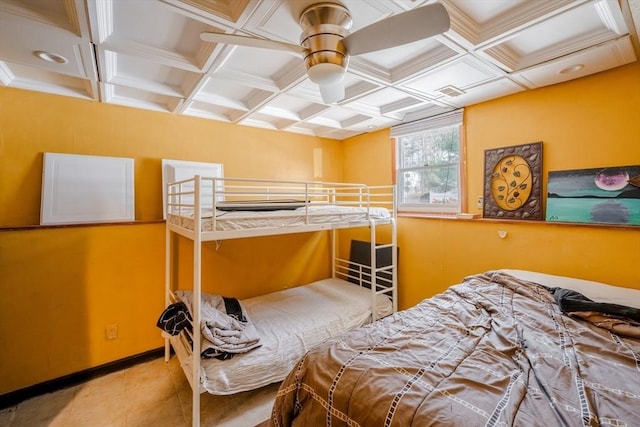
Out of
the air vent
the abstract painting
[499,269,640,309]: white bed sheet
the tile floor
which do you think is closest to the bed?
[499,269,640,309]: white bed sheet

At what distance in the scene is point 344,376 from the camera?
1129 mm

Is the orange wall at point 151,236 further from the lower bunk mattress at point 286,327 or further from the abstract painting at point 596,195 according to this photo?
the lower bunk mattress at point 286,327

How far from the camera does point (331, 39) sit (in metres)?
1.27

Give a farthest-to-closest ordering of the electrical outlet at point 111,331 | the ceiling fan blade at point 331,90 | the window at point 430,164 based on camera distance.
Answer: the window at point 430,164 → the electrical outlet at point 111,331 → the ceiling fan blade at point 331,90

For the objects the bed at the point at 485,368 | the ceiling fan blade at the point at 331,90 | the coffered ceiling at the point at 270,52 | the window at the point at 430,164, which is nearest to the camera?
the bed at the point at 485,368

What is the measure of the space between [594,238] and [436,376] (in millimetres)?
1743

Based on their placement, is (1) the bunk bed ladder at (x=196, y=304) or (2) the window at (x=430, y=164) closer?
(1) the bunk bed ladder at (x=196, y=304)

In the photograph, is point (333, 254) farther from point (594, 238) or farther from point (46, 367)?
point (46, 367)

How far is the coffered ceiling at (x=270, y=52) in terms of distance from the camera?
130 centimetres

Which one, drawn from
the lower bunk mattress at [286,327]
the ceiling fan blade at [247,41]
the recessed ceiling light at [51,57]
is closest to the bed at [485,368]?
the lower bunk mattress at [286,327]

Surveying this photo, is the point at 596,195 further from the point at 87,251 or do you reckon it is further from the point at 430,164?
the point at 87,251

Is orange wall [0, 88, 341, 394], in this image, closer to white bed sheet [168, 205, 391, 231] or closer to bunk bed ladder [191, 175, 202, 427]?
white bed sheet [168, 205, 391, 231]

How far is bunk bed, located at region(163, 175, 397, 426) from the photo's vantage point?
175 centimetres

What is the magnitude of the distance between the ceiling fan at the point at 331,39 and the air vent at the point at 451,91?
123 centimetres
